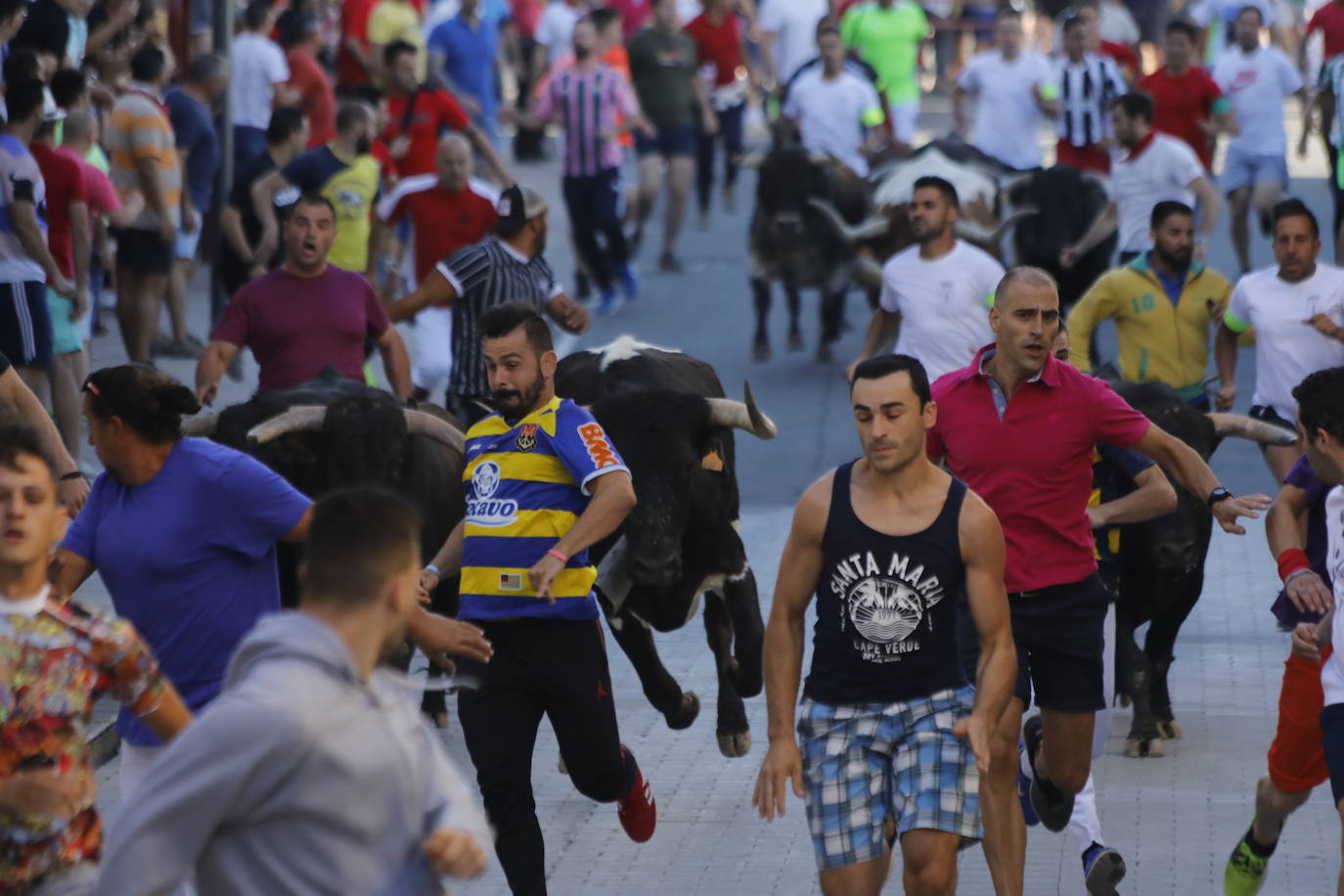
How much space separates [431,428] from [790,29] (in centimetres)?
1573

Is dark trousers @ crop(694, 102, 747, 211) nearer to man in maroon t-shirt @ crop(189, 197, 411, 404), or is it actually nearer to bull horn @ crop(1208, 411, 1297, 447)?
man in maroon t-shirt @ crop(189, 197, 411, 404)

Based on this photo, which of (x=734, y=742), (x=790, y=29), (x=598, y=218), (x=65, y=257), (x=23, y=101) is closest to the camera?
(x=734, y=742)

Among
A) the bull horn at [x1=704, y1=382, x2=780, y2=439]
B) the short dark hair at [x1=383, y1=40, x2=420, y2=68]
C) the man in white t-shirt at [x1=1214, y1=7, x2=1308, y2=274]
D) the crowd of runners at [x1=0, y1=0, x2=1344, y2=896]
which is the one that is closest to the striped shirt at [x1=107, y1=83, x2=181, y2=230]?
the crowd of runners at [x1=0, y1=0, x2=1344, y2=896]

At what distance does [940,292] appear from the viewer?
10.3 m

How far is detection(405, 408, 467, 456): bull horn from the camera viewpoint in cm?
859

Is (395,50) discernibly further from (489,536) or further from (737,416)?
(489,536)

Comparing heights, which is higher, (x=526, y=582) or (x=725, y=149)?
(x=526, y=582)

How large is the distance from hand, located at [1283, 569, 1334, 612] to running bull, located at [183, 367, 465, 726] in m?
3.57

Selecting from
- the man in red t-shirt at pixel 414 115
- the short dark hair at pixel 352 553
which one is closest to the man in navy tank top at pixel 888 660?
the short dark hair at pixel 352 553

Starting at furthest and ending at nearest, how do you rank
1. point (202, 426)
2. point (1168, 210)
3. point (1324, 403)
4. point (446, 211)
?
point (446, 211) < point (1168, 210) < point (202, 426) < point (1324, 403)

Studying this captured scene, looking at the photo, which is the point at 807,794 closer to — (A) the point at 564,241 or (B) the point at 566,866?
(B) the point at 566,866

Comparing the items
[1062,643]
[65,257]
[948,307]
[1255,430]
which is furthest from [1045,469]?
[65,257]

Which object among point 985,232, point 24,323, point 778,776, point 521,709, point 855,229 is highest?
point 24,323

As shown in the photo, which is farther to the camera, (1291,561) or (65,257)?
(65,257)
